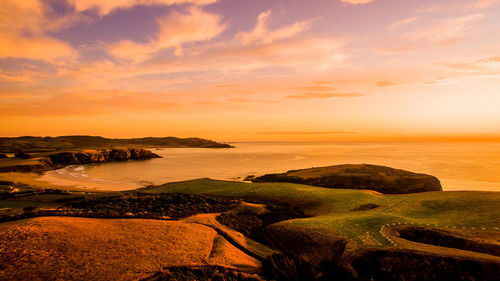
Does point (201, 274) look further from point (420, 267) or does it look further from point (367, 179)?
point (367, 179)

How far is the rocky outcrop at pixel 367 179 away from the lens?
41.1m

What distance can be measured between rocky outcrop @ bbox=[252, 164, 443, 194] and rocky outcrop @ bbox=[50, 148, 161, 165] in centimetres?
7085

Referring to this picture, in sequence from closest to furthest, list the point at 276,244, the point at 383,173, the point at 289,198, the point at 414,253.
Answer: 1. the point at 414,253
2. the point at 276,244
3. the point at 289,198
4. the point at 383,173

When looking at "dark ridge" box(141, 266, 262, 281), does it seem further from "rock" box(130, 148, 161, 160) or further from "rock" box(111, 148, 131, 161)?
"rock" box(130, 148, 161, 160)

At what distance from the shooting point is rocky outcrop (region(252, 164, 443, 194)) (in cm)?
4106

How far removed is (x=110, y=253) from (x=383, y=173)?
4552 cm

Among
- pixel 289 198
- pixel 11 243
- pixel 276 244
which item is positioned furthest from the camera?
pixel 289 198

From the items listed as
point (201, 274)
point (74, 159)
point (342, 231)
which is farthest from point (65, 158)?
point (342, 231)

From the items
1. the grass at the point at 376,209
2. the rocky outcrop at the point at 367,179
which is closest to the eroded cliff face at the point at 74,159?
the rocky outcrop at the point at 367,179

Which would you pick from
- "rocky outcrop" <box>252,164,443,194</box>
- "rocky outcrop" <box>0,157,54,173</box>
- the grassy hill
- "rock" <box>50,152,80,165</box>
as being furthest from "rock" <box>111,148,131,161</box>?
the grassy hill

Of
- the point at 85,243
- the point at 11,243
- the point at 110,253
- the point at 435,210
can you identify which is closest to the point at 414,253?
the point at 435,210

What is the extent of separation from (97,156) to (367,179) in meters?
90.6

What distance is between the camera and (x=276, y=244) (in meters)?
16.2

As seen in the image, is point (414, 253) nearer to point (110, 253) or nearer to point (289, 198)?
point (110, 253)
